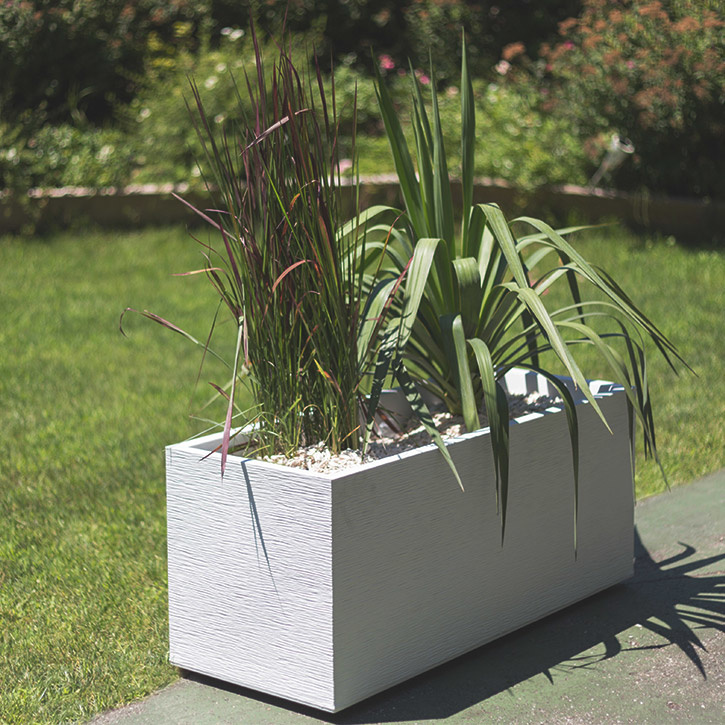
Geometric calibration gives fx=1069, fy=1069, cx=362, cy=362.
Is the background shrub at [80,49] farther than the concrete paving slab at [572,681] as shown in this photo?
Yes

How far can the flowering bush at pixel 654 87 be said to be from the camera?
7855 millimetres

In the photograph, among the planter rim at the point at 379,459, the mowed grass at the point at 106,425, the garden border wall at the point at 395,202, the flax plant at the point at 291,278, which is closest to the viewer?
the planter rim at the point at 379,459

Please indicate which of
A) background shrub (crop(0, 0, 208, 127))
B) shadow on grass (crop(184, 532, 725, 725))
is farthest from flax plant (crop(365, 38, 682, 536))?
background shrub (crop(0, 0, 208, 127))

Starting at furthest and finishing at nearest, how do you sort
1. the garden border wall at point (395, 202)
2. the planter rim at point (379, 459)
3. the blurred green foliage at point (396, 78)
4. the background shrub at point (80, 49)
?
the background shrub at point (80, 49)
the garden border wall at point (395, 202)
the blurred green foliage at point (396, 78)
the planter rim at point (379, 459)

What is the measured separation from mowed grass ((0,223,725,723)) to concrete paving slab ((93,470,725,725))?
0.24 metres

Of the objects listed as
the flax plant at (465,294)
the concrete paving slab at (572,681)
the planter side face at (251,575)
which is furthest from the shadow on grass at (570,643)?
the flax plant at (465,294)

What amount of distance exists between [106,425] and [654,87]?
16.1ft

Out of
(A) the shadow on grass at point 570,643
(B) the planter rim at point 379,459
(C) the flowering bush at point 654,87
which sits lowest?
(A) the shadow on grass at point 570,643

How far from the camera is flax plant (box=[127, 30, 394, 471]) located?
279 cm

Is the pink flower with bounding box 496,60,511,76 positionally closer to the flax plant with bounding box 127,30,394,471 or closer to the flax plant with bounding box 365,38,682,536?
the flax plant with bounding box 365,38,682,536

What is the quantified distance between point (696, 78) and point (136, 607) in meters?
6.14

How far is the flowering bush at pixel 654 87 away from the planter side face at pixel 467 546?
5227 mm

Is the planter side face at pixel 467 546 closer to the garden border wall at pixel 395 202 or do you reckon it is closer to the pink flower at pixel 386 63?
the garden border wall at pixel 395 202

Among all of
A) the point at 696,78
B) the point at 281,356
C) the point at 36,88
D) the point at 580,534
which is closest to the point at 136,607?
the point at 281,356
